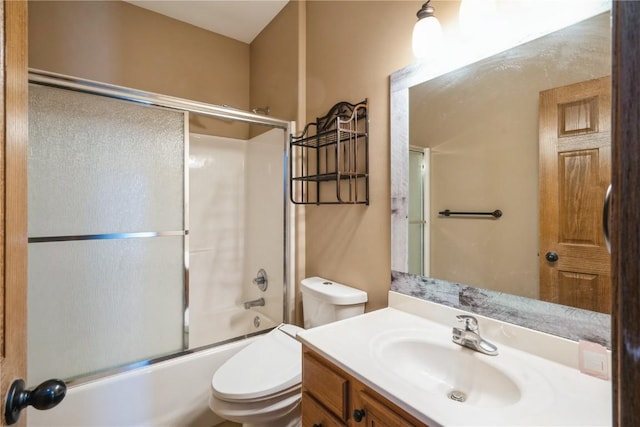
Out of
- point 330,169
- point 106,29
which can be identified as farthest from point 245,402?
point 106,29

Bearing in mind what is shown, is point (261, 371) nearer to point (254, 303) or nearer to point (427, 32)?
point (254, 303)

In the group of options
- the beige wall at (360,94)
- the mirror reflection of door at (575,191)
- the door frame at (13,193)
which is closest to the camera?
the door frame at (13,193)

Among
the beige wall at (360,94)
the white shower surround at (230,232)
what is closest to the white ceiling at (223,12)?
the beige wall at (360,94)

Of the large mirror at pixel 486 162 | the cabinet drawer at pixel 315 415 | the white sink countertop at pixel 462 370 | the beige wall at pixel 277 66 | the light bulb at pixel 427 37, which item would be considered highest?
the beige wall at pixel 277 66

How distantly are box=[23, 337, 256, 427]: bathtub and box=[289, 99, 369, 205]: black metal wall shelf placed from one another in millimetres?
1039

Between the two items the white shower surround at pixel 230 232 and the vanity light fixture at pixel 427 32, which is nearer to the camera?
the vanity light fixture at pixel 427 32

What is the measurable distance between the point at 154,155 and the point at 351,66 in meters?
1.20

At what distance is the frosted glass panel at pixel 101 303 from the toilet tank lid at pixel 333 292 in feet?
2.61

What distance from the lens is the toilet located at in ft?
3.92

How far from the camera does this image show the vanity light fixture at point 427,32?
111cm

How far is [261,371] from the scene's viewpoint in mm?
1313

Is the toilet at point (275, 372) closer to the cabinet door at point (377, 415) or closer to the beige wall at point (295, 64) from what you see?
the beige wall at point (295, 64)

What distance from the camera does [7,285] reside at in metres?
0.47

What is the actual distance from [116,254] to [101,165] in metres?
0.47
